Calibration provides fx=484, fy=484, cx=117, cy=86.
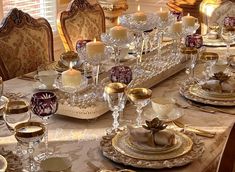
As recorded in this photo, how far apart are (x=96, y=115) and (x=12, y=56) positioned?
0.88m

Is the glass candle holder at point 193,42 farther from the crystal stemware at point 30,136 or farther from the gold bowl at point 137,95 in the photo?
the crystal stemware at point 30,136

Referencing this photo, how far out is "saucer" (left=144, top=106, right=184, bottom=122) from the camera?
162 centimetres

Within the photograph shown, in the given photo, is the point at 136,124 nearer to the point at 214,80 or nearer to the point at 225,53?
the point at 214,80

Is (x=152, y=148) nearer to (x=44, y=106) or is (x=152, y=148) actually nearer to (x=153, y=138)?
(x=153, y=138)

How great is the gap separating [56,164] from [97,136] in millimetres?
313

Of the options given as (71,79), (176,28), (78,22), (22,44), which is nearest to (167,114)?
(71,79)

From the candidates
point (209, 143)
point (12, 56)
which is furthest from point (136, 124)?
point (12, 56)

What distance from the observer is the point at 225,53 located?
8.39 feet

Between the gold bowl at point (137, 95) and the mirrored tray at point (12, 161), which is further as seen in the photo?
the gold bowl at point (137, 95)

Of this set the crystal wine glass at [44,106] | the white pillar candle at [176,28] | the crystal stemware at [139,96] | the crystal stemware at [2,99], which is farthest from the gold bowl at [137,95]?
the white pillar candle at [176,28]

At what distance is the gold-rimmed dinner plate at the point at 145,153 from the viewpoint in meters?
1.32

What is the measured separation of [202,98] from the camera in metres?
1.83

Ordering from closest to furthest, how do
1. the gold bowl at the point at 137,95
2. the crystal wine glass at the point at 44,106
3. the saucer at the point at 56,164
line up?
the saucer at the point at 56,164, the crystal wine glass at the point at 44,106, the gold bowl at the point at 137,95

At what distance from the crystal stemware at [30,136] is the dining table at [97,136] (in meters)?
0.11
